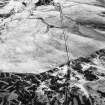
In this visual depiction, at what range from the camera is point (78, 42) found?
5.16 feet

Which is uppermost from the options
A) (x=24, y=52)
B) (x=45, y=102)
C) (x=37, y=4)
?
(x=37, y=4)

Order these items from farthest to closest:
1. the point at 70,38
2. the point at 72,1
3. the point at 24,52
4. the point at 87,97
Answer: the point at 72,1, the point at 70,38, the point at 24,52, the point at 87,97

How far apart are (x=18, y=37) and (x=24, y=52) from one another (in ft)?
0.82

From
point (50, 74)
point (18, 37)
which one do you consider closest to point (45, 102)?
point (50, 74)

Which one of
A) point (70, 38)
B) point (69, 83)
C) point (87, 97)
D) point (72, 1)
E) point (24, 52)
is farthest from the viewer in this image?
point (72, 1)

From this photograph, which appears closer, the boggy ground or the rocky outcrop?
the rocky outcrop

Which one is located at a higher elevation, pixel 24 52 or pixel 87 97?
pixel 24 52

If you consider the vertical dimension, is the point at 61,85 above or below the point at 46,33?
below

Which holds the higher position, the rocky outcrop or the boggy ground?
the boggy ground

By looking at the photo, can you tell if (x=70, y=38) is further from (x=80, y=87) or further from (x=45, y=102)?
(x=45, y=102)

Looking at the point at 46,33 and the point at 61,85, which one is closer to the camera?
the point at 61,85

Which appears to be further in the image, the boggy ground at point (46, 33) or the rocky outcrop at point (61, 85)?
the boggy ground at point (46, 33)

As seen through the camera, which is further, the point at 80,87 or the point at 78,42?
the point at 78,42

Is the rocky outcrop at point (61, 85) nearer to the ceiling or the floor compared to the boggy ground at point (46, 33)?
nearer to the floor
